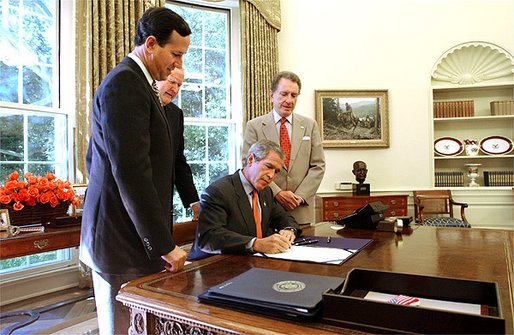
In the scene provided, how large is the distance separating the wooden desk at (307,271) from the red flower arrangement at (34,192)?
1860 mm

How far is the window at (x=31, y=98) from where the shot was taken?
3438 millimetres

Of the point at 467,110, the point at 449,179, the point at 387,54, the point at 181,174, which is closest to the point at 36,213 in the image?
the point at 181,174

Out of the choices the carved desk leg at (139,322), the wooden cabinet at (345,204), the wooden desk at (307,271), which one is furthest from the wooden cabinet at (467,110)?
the carved desk leg at (139,322)

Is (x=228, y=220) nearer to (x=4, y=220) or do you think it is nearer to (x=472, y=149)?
(x=4, y=220)

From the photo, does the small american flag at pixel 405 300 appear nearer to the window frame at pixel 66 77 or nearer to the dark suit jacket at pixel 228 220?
the dark suit jacket at pixel 228 220

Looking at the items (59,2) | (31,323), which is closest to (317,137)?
(31,323)

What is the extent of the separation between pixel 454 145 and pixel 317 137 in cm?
348

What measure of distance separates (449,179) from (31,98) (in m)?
5.08

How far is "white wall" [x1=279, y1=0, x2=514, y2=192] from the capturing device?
5.50 metres

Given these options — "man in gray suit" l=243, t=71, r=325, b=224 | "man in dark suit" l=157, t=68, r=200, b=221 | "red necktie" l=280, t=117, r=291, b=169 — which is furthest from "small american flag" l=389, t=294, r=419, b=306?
"red necktie" l=280, t=117, r=291, b=169

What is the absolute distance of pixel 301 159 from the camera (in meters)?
2.88

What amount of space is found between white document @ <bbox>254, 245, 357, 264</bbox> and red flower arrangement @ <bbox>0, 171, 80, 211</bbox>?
6.38 ft

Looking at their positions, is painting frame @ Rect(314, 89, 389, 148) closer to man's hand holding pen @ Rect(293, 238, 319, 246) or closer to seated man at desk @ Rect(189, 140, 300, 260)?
seated man at desk @ Rect(189, 140, 300, 260)

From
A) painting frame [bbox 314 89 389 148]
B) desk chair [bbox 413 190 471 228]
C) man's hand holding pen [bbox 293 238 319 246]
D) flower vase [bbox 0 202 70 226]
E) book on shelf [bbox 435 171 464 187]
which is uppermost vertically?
painting frame [bbox 314 89 389 148]
